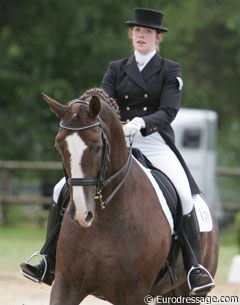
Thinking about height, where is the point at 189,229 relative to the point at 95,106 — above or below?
below

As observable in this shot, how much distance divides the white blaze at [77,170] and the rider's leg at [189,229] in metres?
1.59

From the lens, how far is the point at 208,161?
2394 centimetres

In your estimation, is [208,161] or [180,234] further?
[208,161]

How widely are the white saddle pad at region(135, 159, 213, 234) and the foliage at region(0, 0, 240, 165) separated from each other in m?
Answer: 17.4

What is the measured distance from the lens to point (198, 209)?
26.4 ft

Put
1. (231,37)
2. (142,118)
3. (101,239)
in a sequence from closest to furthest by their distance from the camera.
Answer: (101,239) → (142,118) → (231,37)

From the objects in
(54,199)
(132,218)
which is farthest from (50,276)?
(132,218)

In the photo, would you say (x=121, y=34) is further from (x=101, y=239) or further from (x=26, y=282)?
(x=101, y=239)

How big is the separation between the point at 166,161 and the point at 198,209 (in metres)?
0.71

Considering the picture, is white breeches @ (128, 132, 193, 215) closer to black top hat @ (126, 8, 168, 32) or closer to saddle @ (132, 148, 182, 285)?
saddle @ (132, 148, 182, 285)

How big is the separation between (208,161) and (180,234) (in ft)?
54.4

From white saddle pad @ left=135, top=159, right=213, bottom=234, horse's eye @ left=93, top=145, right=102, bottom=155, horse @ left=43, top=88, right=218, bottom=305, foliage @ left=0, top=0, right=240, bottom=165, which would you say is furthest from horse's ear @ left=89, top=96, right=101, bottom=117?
foliage @ left=0, top=0, right=240, bottom=165

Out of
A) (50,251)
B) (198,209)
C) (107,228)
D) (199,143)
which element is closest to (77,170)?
(107,228)

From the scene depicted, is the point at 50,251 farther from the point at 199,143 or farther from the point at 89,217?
the point at 199,143
